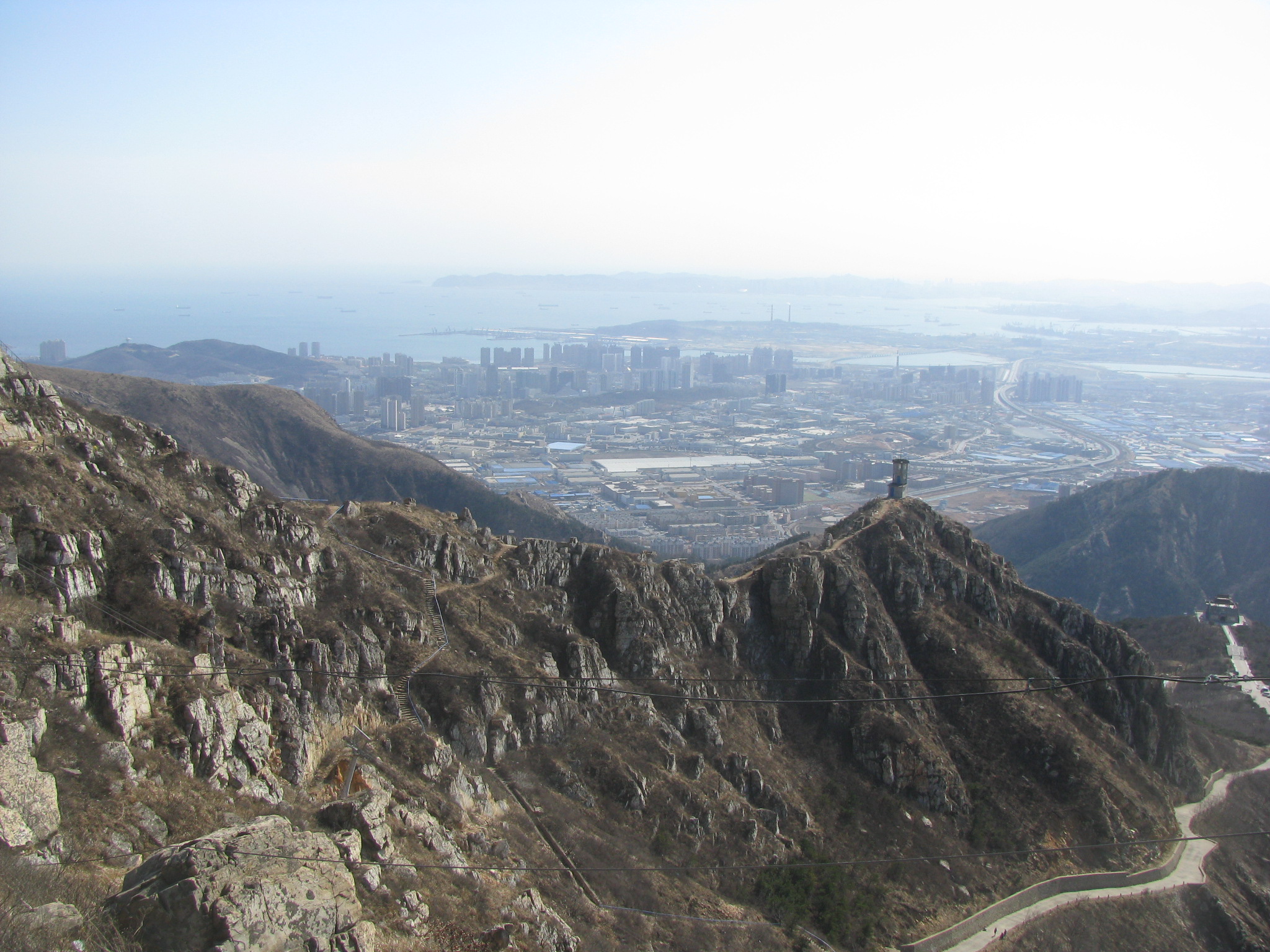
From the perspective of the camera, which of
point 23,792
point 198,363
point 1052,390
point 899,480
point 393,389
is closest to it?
point 23,792

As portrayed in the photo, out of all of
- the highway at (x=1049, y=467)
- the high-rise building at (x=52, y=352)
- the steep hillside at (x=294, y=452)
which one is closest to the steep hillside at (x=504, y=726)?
the steep hillside at (x=294, y=452)

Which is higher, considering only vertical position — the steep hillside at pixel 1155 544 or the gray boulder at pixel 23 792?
the gray boulder at pixel 23 792

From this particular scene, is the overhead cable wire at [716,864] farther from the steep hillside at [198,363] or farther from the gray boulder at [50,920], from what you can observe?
the steep hillside at [198,363]

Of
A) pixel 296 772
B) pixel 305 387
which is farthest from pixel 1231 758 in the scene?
pixel 305 387

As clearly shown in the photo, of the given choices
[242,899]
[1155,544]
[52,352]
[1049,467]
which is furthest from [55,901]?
[52,352]

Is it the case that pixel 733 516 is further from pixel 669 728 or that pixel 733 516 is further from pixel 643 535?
pixel 669 728

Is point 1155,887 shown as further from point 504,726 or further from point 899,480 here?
point 504,726
